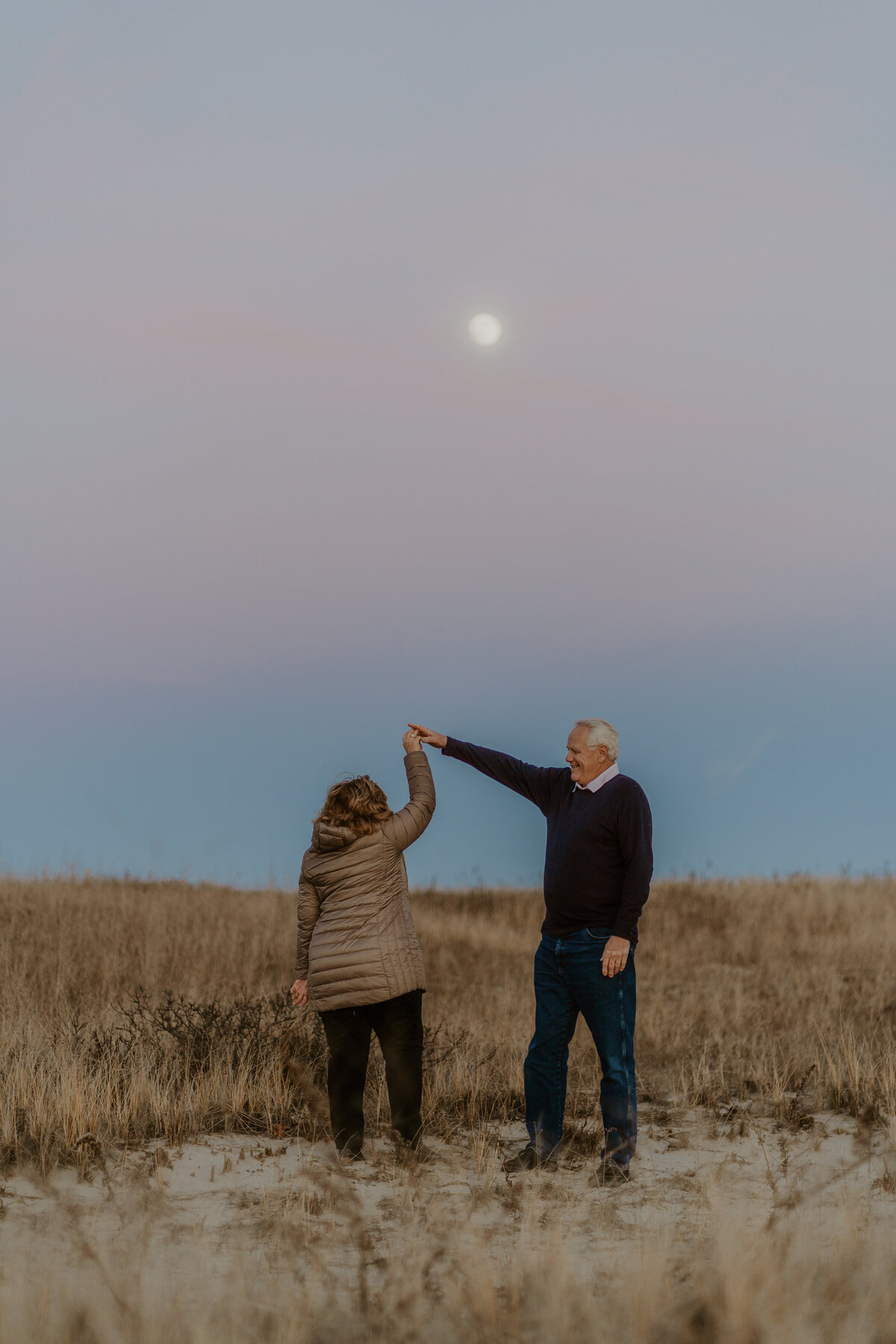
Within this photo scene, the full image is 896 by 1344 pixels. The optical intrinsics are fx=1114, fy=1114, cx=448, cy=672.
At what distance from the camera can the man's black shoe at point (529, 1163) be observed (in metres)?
5.67

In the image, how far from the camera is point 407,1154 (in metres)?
5.62

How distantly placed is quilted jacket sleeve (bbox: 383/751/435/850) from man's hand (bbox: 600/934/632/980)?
1.18 m

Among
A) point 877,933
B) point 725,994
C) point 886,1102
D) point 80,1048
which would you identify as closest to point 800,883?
point 877,933

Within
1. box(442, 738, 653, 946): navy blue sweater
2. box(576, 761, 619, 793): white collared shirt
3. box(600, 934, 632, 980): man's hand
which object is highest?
box(576, 761, 619, 793): white collared shirt

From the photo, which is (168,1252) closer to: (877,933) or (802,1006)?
(802,1006)

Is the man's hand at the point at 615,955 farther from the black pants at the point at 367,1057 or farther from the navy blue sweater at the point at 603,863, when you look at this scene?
the black pants at the point at 367,1057

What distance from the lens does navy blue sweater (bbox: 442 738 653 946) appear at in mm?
5539

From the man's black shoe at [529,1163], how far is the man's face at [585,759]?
6.28ft

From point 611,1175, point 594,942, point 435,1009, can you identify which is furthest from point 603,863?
point 435,1009

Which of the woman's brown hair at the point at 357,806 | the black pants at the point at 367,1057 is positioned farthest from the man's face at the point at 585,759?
the black pants at the point at 367,1057

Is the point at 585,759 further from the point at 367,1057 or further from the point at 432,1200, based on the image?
the point at 432,1200

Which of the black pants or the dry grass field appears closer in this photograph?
the dry grass field

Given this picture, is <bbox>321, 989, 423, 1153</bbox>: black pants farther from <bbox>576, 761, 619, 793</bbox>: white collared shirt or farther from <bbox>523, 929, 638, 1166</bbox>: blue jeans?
<bbox>576, 761, 619, 793</bbox>: white collared shirt

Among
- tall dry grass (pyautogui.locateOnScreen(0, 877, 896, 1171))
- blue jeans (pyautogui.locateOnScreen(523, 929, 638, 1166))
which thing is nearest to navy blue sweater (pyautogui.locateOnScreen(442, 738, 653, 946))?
blue jeans (pyautogui.locateOnScreen(523, 929, 638, 1166))
